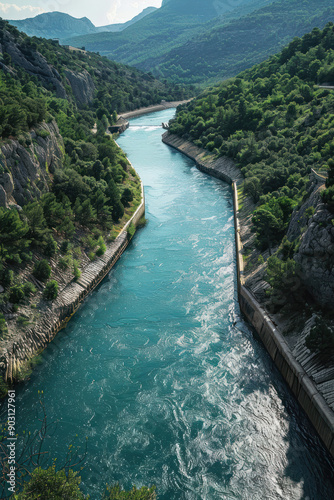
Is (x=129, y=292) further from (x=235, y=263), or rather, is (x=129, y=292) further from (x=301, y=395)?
(x=301, y=395)

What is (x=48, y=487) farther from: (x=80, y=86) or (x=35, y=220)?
(x=80, y=86)

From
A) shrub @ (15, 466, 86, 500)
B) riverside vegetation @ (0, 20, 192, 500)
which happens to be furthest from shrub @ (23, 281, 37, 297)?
shrub @ (15, 466, 86, 500)

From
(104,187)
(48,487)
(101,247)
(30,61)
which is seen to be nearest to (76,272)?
(101,247)

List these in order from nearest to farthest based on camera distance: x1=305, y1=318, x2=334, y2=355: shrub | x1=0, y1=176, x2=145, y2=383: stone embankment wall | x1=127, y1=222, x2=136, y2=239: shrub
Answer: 1. x1=305, y1=318, x2=334, y2=355: shrub
2. x1=0, y1=176, x2=145, y2=383: stone embankment wall
3. x1=127, y1=222, x2=136, y2=239: shrub

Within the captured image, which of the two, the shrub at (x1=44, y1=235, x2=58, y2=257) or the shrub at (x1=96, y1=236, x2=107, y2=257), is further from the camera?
the shrub at (x1=96, y1=236, x2=107, y2=257)

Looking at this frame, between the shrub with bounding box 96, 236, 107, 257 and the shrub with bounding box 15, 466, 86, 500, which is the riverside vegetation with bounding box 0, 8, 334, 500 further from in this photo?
the shrub with bounding box 96, 236, 107, 257

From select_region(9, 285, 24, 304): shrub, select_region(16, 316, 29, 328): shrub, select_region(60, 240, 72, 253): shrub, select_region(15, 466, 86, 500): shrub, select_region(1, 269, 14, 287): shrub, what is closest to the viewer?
select_region(15, 466, 86, 500): shrub
